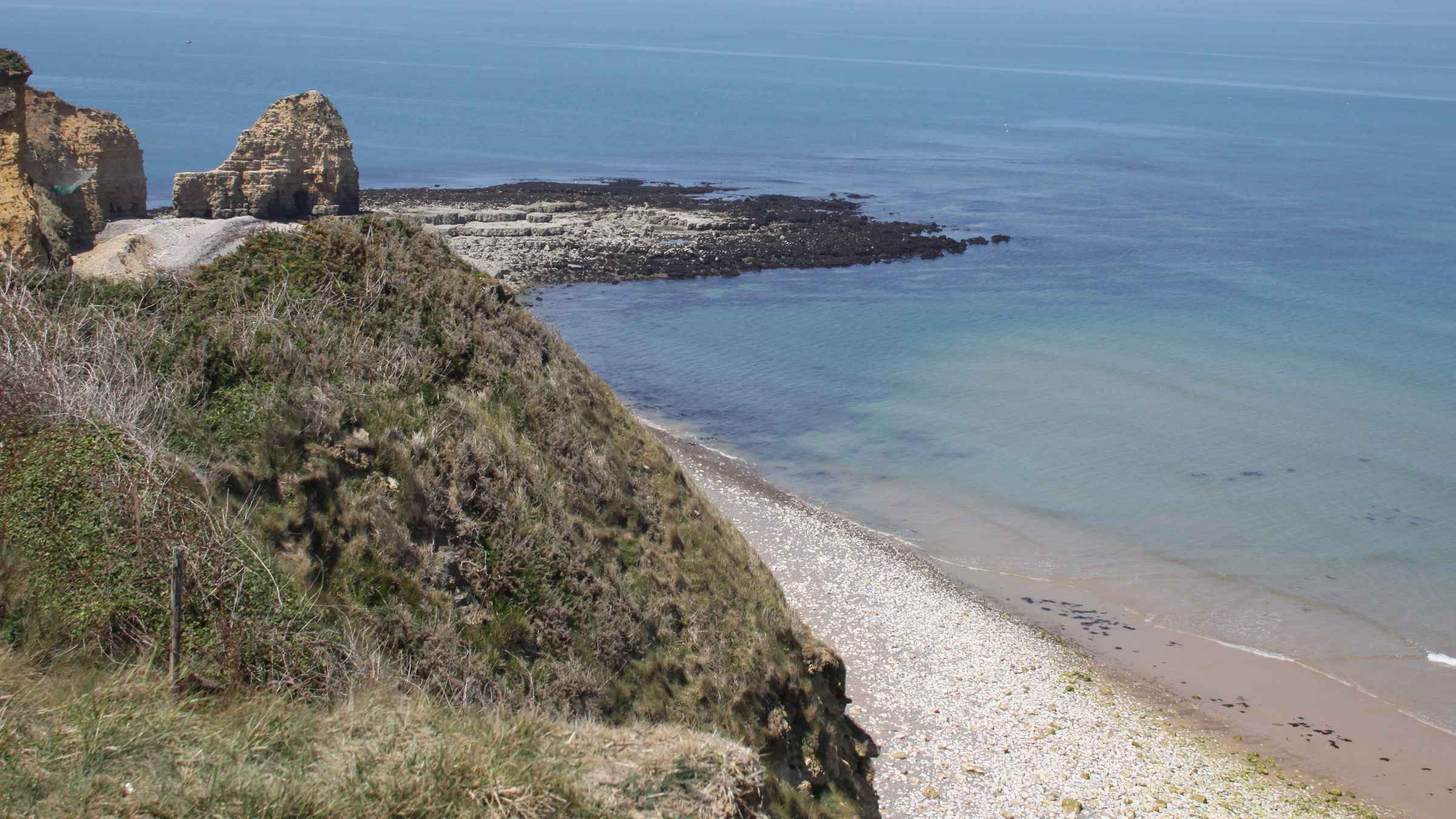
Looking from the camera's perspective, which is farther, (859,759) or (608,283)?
(608,283)

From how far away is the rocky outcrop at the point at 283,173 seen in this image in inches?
1529

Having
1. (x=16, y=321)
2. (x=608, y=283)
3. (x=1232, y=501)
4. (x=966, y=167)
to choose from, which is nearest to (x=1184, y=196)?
(x=966, y=167)

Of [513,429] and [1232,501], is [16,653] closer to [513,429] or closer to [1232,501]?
[513,429]

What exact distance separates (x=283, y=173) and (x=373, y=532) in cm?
3602

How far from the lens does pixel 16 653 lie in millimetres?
5863

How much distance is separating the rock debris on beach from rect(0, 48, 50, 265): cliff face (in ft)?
36.6

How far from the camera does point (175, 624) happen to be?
6004mm

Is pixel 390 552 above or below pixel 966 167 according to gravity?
below

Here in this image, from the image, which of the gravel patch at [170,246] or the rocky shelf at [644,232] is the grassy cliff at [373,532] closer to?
the gravel patch at [170,246]

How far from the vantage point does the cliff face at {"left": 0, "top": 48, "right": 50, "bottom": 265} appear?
36.0ft

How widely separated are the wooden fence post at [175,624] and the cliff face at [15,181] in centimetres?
541

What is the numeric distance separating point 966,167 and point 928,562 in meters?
61.7

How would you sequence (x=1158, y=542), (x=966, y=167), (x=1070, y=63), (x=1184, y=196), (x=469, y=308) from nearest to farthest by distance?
(x=469, y=308)
(x=1158, y=542)
(x=1184, y=196)
(x=966, y=167)
(x=1070, y=63)

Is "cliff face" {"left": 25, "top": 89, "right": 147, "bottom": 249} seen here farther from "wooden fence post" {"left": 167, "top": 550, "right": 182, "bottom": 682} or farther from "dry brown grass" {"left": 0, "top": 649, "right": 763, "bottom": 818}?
"dry brown grass" {"left": 0, "top": 649, "right": 763, "bottom": 818}
